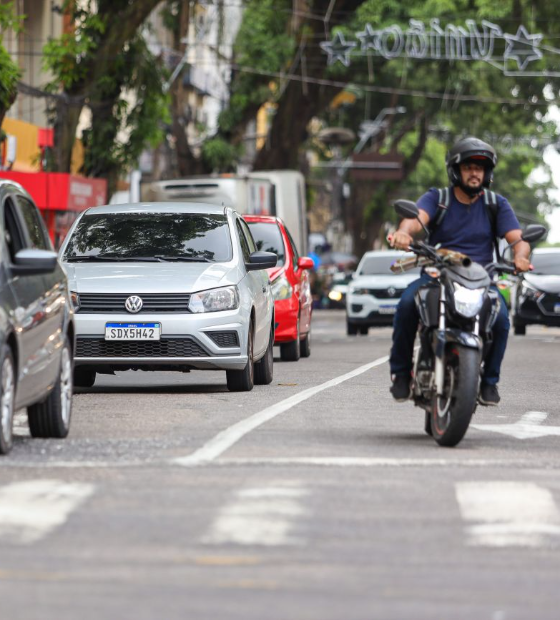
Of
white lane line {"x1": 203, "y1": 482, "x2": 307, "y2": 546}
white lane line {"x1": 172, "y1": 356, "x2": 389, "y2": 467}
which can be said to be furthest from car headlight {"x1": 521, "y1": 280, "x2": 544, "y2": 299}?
white lane line {"x1": 203, "y1": 482, "x2": 307, "y2": 546}

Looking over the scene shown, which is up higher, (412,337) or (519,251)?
(519,251)

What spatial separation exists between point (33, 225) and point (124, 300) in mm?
3912

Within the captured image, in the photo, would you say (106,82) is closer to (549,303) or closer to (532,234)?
(549,303)

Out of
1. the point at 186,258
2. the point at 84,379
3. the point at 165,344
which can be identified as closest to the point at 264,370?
the point at 186,258

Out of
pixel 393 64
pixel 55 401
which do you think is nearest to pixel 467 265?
pixel 55 401

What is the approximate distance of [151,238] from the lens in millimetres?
15797

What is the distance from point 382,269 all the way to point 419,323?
2298cm

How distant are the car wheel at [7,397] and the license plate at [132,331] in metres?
5.03

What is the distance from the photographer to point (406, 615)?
5605 millimetres

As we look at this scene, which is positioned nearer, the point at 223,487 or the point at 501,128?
the point at 223,487

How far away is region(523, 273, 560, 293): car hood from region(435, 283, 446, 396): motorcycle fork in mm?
20220

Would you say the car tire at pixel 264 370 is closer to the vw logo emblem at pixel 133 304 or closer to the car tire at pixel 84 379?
the car tire at pixel 84 379

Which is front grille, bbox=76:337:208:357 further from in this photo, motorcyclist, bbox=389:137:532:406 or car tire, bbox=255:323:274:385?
motorcyclist, bbox=389:137:532:406

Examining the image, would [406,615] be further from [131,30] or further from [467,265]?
[131,30]
